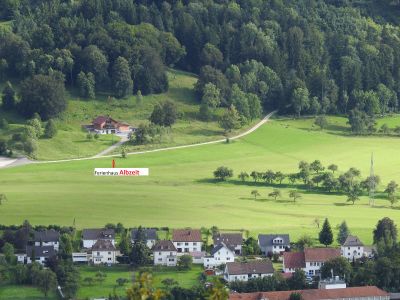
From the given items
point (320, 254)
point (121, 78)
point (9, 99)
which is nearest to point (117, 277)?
point (320, 254)

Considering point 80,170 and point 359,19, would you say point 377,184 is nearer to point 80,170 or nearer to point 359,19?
point 80,170

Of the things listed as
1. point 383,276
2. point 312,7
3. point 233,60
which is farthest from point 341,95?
point 383,276

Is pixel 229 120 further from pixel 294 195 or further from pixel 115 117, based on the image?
pixel 294 195

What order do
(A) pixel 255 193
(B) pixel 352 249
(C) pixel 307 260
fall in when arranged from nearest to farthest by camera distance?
(C) pixel 307 260 → (B) pixel 352 249 → (A) pixel 255 193

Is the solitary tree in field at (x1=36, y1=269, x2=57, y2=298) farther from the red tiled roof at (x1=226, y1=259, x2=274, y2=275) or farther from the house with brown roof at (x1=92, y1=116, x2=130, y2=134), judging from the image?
the house with brown roof at (x1=92, y1=116, x2=130, y2=134)

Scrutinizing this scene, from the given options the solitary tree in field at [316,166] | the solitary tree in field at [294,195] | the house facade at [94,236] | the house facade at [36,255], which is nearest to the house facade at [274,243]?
the house facade at [94,236]

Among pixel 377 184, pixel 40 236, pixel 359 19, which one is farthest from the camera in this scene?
pixel 359 19
